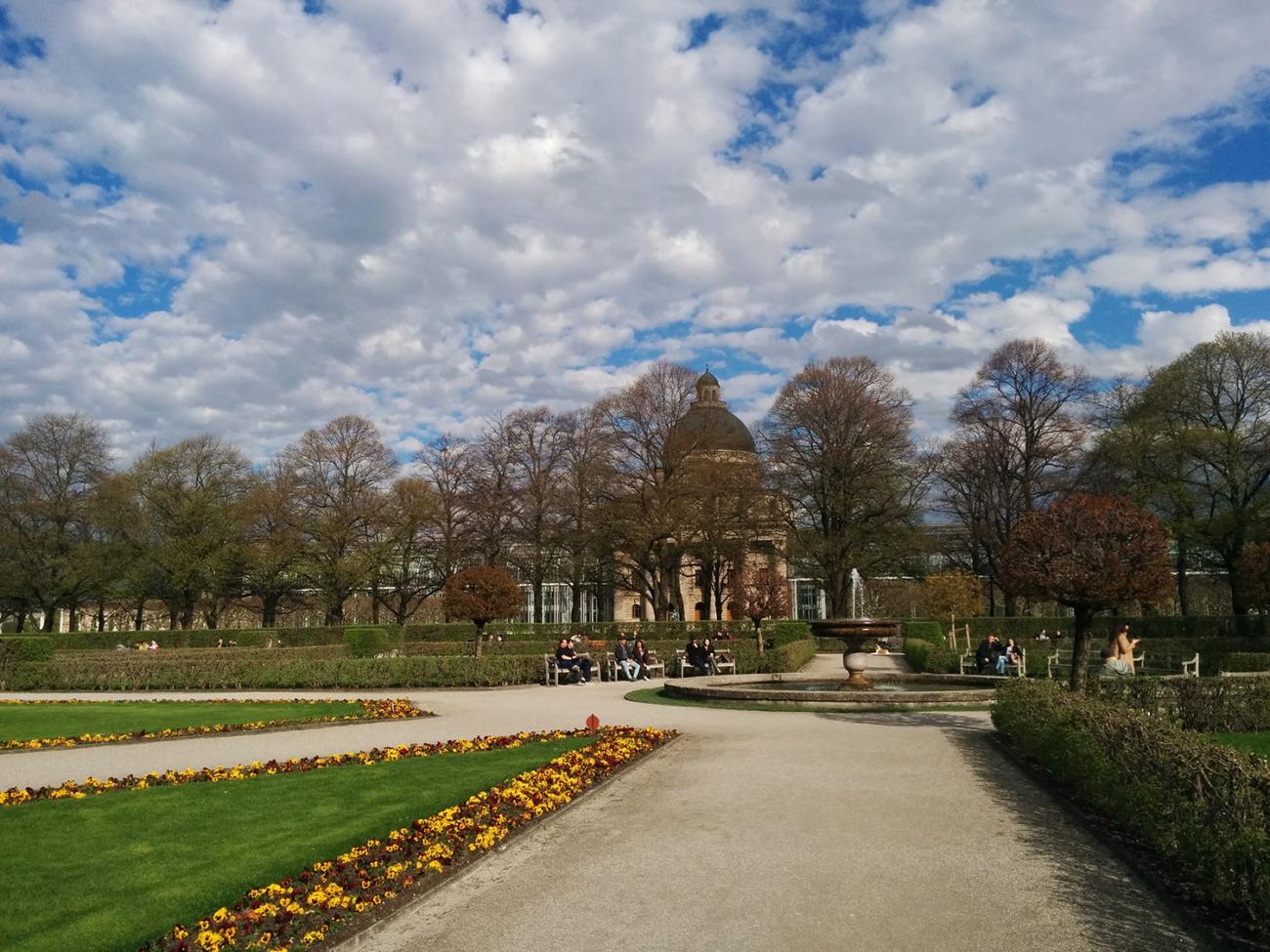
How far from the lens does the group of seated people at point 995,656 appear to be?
25.8 m

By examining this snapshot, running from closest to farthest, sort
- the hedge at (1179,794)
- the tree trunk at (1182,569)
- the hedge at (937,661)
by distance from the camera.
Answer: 1. the hedge at (1179,794)
2. the hedge at (937,661)
3. the tree trunk at (1182,569)

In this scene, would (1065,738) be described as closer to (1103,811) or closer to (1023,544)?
(1103,811)

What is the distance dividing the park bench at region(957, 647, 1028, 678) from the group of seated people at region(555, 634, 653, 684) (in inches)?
356

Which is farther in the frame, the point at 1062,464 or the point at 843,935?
the point at 1062,464

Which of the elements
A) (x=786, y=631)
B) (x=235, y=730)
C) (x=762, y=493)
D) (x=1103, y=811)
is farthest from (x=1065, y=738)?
(x=762, y=493)

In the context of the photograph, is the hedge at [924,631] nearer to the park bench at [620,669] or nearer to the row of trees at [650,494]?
the row of trees at [650,494]

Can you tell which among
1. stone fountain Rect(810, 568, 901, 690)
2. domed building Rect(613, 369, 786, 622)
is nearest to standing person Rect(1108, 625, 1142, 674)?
stone fountain Rect(810, 568, 901, 690)

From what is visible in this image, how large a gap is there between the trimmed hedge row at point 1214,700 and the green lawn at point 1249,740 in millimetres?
351

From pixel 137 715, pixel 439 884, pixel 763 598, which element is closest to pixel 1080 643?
pixel 439 884

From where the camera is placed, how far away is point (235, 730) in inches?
630

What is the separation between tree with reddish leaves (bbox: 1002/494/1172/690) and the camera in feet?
49.3

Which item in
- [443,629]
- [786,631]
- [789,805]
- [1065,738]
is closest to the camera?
[789,805]

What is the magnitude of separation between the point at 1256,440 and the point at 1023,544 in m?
33.1

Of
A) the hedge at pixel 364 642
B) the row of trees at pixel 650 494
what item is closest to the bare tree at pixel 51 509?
the row of trees at pixel 650 494
